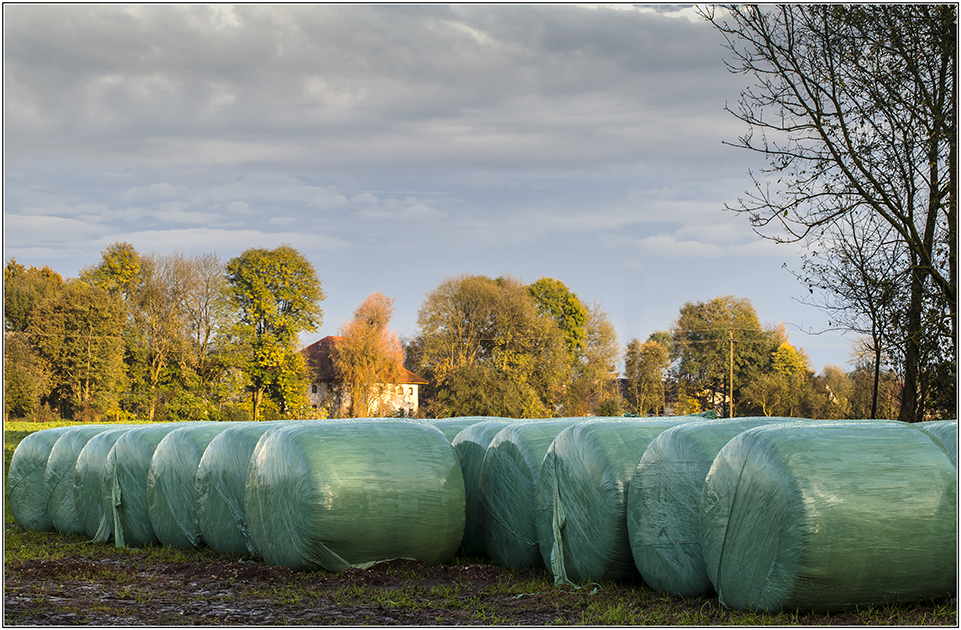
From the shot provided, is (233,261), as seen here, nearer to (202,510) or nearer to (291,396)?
(291,396)

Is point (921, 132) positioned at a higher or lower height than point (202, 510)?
higher

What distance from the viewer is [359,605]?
6297 millimetres

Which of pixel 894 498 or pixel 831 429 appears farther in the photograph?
pixel 831 429

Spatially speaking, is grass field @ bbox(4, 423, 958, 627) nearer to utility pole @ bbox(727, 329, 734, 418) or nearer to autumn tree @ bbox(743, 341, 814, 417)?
autumn tree @ bbox(743, 341, 814, 417)

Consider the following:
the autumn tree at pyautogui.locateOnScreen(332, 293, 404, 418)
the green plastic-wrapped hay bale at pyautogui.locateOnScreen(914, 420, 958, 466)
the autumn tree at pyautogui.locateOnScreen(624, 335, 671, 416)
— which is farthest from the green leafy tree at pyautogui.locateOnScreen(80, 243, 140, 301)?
the green plastic-wrapped hay bale at pyautogui.locateOnScreen(914, 420, 958, 466)

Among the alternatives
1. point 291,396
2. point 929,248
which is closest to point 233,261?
point 291,396

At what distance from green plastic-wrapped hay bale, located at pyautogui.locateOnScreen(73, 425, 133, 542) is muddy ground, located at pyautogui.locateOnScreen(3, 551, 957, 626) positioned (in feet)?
10.5

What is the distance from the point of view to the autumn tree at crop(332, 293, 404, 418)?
46344 millimetres

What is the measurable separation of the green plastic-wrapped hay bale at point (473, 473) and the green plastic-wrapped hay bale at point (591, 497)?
1.30 m

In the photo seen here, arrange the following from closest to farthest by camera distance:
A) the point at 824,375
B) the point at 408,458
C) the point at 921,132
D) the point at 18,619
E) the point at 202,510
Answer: the point at 18,619 < the point at 408,458 < the point at 202,510 < the point at 921,132 < the point at 824,375

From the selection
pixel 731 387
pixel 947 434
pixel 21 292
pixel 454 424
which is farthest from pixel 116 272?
pixel 947 434

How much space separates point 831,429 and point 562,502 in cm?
244

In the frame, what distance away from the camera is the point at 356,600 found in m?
6.49

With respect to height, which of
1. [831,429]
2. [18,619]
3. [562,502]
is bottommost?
[18,619]
